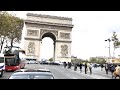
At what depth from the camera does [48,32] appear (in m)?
85.4

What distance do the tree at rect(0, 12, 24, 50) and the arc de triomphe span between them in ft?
84.2

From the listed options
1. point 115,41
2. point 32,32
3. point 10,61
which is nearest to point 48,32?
point 32,32

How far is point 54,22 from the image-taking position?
274 ft

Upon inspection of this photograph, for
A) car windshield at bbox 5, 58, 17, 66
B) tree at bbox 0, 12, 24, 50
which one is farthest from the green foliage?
car windshield at bbox 5, 58, 17, 66

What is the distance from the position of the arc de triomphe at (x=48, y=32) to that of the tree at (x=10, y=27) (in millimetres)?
25652

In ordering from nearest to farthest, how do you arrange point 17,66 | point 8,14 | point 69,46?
point 17,66
point 8,14
point 69,46

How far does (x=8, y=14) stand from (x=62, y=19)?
1560 inches

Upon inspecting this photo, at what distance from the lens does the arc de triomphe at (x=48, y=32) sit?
80.8 meters

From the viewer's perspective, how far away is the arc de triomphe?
8075 centimetres

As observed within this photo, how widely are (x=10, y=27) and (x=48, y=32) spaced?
1607 inches

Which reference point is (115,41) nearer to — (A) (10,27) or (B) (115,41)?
(B) (115,41)
